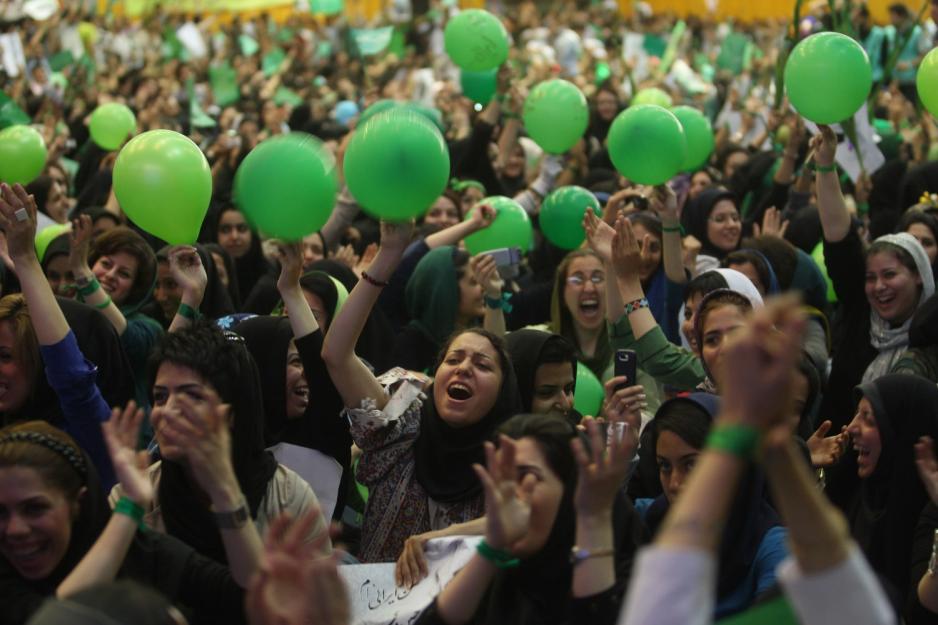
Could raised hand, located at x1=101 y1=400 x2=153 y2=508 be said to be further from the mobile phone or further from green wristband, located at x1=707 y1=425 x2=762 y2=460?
the mobile phone

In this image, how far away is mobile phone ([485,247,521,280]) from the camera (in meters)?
5.07

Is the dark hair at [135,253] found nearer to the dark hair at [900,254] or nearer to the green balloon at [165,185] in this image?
the green balloon at [165,185]

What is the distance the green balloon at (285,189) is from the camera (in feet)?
11.9

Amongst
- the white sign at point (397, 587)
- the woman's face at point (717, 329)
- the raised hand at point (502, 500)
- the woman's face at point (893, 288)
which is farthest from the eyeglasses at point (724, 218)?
the raised hand at point (502, 500)

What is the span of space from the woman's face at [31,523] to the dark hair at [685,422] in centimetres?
139

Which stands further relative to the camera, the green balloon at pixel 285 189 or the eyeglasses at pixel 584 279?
the eyeglasses at pixel 584 279

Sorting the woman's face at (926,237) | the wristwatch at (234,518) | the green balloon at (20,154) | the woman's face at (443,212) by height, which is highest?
the green balloon at (20,154)

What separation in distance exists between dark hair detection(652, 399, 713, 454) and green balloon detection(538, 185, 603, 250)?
2.56 meters

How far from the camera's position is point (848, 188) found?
777cm

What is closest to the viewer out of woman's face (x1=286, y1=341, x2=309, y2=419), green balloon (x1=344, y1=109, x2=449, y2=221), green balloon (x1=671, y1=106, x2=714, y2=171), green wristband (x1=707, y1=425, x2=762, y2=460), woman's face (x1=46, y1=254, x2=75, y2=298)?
green wristband (x1=707, y1=425, x2=762, y2=460)

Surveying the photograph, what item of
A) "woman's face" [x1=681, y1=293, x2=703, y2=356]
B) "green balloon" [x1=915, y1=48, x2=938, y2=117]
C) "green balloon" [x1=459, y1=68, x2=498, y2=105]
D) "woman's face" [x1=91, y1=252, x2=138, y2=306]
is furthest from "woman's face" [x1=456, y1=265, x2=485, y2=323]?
"green balloon" [x1=459, y1=68, x2=498, y2=105]

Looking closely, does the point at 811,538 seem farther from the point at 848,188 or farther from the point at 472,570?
the point at 848,188

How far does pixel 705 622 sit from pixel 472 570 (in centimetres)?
87

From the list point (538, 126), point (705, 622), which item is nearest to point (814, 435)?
point (705, 622)
